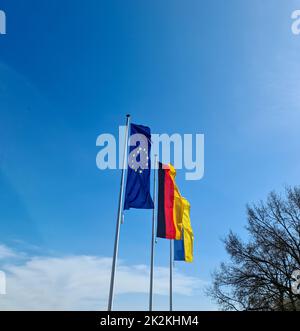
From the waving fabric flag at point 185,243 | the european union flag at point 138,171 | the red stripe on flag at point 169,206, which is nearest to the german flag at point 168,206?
the red stripe on flag at point 169,206

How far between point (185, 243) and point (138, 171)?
34.3 feet

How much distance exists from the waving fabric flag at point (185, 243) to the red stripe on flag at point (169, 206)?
3.46 metres

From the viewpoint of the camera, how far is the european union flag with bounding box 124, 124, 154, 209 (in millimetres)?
13047

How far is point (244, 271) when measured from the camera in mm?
Answer: 24938

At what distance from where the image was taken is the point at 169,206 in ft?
58.1

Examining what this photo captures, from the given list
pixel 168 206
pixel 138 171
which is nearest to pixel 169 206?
pixel 168 206

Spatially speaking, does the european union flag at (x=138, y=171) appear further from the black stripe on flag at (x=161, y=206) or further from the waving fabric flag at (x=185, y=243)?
the waving fabric flag at (x=185, y=243)

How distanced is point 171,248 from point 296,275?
9834mm

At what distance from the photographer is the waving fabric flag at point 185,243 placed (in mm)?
21609

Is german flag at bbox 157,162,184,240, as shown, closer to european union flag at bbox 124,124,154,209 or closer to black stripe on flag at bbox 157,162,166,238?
black stripe on flag at bbox 157,162,166,238
